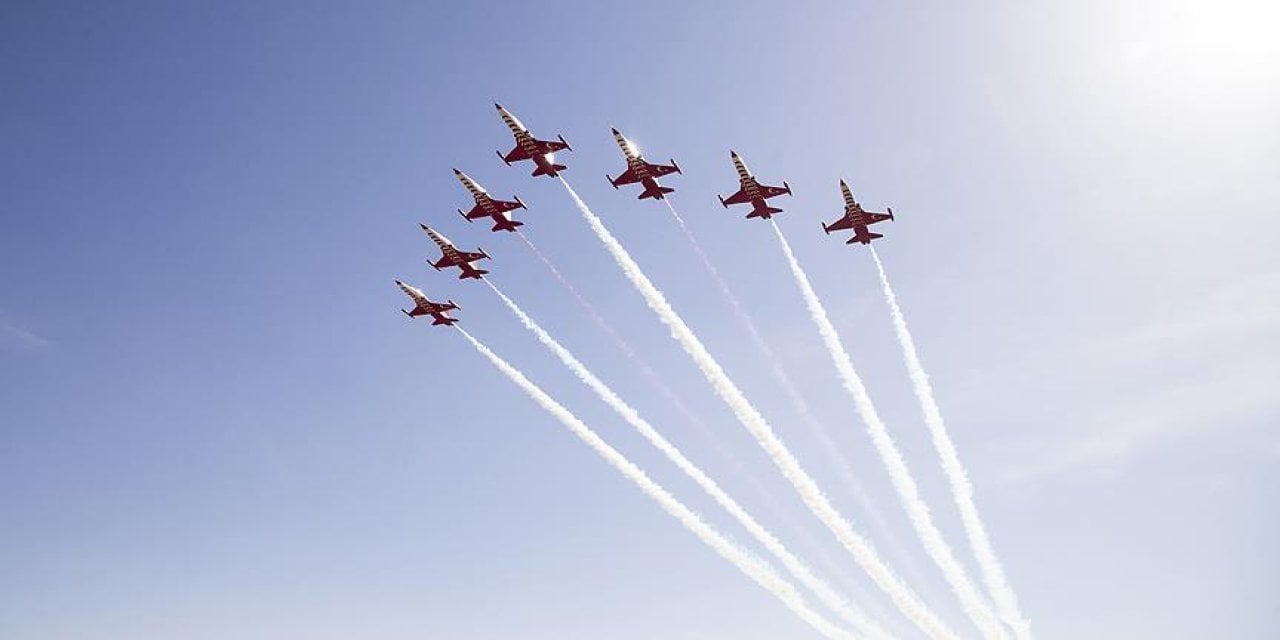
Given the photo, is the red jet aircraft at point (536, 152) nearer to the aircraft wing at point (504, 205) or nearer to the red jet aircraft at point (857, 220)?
the aircraft wing at point (504, 205)

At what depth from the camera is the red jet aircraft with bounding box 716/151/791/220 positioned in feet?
357

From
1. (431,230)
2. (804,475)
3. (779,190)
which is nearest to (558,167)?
(431,230)

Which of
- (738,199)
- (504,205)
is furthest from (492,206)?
(738,199)

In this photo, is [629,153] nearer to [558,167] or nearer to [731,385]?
[558,167]

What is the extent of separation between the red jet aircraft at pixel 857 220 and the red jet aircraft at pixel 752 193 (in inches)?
340

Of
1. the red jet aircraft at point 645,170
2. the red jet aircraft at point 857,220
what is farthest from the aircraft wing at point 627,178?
the red jet aircraft at point 857,220

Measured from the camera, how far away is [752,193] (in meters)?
110

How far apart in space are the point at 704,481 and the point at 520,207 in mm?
45962

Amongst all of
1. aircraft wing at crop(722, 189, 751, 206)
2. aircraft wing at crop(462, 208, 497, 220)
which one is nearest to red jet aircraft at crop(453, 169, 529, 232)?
aircraft wing at crop(462, 208, 497, 220)

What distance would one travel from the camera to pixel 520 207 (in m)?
111

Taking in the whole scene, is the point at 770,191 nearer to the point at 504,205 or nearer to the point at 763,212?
the point at 763,212

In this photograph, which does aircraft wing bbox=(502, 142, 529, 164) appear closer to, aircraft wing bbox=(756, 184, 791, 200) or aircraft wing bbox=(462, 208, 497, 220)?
aircraft wing bbox=(462, 208, 497, 220)

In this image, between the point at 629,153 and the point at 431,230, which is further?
the point at 431,230

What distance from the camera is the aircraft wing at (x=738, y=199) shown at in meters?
110
